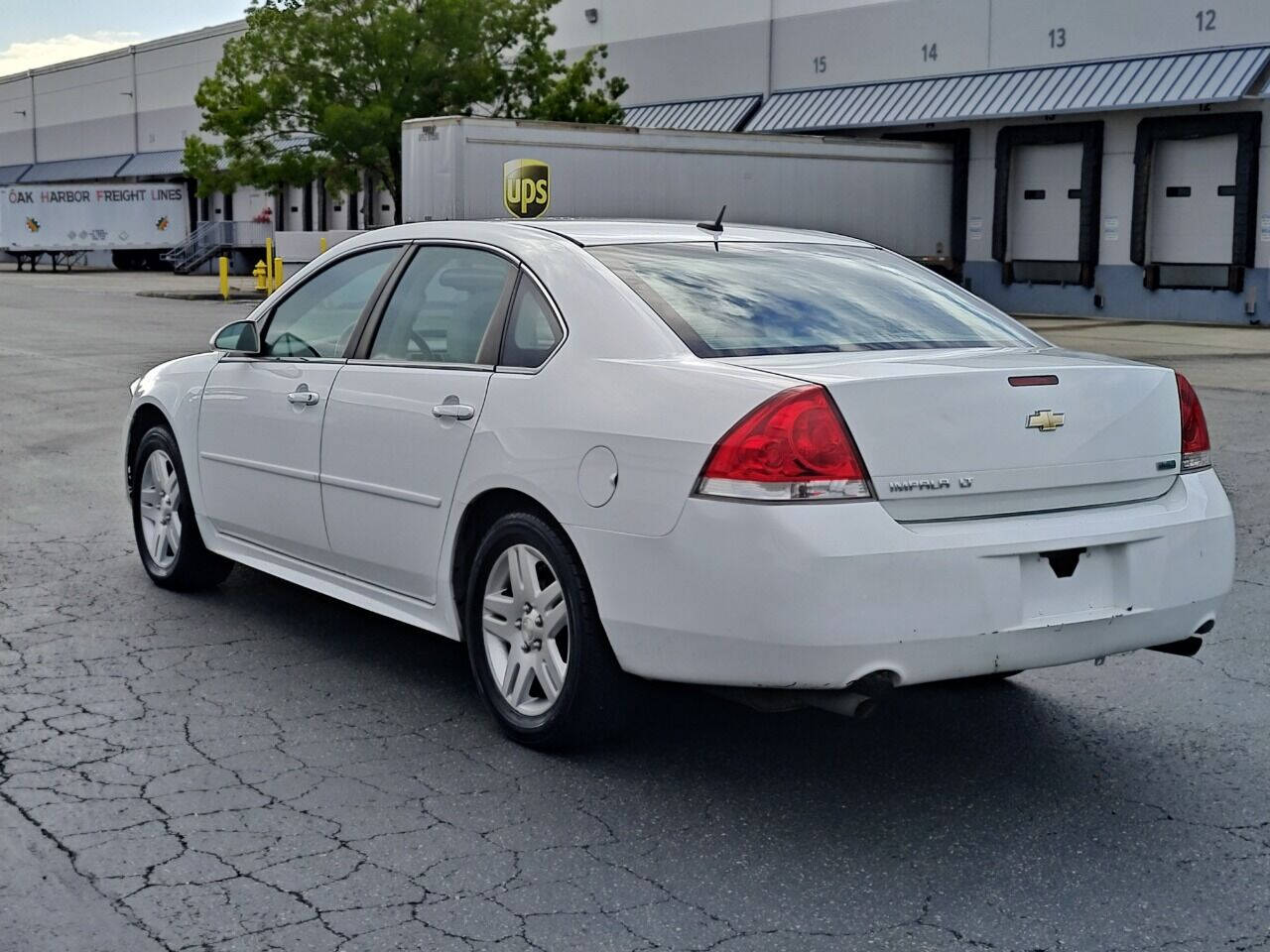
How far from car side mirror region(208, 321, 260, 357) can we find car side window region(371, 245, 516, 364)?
752mm

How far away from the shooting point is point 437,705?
212 inches

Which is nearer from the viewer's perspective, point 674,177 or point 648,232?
point 648,232

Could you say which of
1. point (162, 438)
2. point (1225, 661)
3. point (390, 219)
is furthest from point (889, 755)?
point (390, 219)

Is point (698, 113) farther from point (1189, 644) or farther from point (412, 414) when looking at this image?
point (1189, 644)

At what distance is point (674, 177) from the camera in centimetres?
2831

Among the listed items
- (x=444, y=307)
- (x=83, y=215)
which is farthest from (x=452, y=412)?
(x=83, y=215)

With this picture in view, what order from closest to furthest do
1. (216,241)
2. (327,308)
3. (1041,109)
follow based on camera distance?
(327,308), (1041,109), (216,241)

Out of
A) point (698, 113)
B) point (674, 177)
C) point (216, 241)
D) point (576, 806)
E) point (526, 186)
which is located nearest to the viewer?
point (576, 806)

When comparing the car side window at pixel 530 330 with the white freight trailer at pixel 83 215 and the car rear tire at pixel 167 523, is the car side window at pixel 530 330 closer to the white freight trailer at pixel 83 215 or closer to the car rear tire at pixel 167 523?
the car rear tire at pixel 167 523

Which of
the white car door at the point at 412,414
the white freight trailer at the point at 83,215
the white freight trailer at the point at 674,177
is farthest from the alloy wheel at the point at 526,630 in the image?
the white freight trailer at the point at 83,215

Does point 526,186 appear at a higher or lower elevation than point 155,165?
lower

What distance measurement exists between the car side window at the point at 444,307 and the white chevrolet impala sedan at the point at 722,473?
12 mm

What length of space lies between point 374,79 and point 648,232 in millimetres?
37667

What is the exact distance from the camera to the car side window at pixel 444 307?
5.28 m
